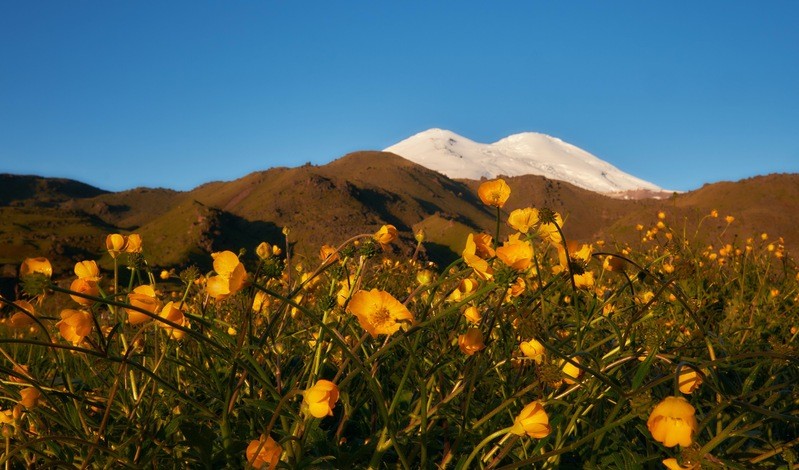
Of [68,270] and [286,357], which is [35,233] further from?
[286,357]

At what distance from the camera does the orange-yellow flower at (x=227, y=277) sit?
3.63 ft

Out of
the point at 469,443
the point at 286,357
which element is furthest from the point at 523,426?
the point at 286,357

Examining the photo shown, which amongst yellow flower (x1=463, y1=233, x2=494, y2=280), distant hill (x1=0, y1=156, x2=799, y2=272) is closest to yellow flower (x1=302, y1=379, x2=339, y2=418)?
yellow flower (x1=463, y1=233, x2=494, y2=280)

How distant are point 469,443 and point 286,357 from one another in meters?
0.76

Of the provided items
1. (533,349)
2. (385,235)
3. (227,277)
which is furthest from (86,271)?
(533,349)

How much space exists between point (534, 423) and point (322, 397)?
432 millimetres

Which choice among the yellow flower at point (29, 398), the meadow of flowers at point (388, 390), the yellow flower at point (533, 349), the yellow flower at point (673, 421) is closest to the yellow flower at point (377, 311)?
the meadow of flowers at point (388, 390)

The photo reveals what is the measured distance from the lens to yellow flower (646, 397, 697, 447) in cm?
90

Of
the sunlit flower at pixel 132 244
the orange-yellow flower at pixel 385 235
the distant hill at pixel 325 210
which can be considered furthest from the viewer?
the distant hill at pixel 325 210

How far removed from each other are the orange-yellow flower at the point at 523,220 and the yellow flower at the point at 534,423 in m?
0.65

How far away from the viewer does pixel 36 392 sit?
1.21 metres

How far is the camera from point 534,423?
3.38 feet

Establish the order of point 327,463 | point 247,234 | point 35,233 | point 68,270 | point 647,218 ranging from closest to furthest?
point 327,463, point 68,270, point 647,218, point 35,233, point 247,234

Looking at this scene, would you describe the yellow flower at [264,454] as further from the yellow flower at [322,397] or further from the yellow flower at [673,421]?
the yellow flower at [673,421]
